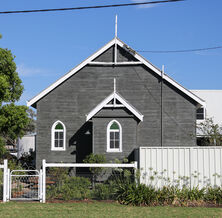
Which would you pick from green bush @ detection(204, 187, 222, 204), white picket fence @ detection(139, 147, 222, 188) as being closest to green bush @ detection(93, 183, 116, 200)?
white picket fence @ detection(139, 147, 222, 188)

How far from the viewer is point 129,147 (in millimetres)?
23969

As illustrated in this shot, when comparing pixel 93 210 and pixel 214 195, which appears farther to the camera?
pixel 214 195

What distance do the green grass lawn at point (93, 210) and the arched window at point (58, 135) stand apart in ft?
33.4

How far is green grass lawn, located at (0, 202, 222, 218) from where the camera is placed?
45.7ft

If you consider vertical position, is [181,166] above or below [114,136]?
below

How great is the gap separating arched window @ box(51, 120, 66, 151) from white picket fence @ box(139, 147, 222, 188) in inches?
387

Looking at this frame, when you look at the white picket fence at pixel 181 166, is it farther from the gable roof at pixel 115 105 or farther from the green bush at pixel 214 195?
the gable roof at pixel 115 105

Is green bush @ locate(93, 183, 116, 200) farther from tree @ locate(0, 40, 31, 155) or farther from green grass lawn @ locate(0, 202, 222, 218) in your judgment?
tree @ locate(0, 40, 31, 155)

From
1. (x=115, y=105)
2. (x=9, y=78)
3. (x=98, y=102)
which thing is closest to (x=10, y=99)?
(x=9, y=78)

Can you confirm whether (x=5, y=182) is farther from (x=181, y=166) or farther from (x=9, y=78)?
(x=9, y=78)

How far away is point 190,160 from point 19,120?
46.0 feet

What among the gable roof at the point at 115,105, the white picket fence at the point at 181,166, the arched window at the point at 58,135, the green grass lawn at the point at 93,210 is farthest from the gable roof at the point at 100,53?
the green grass lawn at the point at 93,210

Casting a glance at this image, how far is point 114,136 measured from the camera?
2425 centimetres

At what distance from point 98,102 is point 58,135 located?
3.37 meters
